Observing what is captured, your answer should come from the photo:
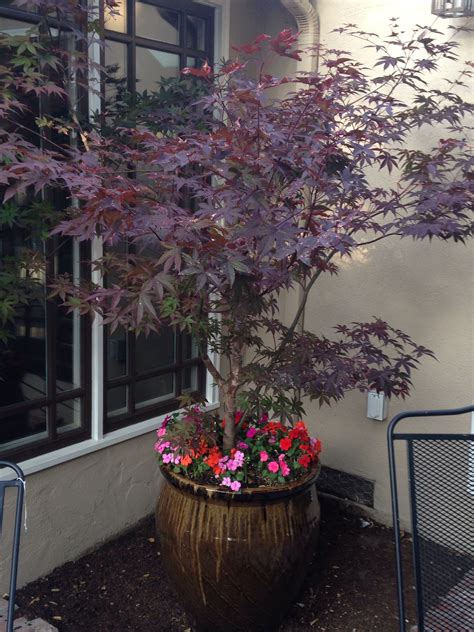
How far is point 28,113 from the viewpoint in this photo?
293 centimetres

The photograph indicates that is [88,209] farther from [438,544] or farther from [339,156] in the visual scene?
[438,544]

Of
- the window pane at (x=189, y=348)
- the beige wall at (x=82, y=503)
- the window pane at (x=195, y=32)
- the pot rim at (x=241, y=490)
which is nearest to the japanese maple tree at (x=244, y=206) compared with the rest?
the pot rim at (x=241, y=490)

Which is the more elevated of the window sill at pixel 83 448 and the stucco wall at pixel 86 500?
the window sill at pixel 83 448

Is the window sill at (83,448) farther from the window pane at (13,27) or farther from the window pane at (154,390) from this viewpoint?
the window pane at (13,27)

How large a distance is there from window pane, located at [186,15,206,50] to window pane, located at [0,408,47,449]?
211 centimetres

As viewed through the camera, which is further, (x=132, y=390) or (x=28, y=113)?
(x=132, y=390)

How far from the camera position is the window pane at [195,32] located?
363cm

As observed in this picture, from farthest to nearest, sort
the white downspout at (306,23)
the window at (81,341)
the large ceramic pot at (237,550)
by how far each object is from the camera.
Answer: the white downspout at (306,23)
the window at (81,341)
the large ceramic pot at (237,550)

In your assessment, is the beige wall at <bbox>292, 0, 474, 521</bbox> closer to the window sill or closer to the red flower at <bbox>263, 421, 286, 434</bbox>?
the red flower at <bbox>263, 421, 286, 434</bbox>

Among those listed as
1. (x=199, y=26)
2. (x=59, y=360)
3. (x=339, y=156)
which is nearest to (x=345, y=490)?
(x=59, y=360)

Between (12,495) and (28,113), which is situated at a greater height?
(28,113)

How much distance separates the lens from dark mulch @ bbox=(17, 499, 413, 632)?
9.46 ft

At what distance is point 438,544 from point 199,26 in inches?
A: 117

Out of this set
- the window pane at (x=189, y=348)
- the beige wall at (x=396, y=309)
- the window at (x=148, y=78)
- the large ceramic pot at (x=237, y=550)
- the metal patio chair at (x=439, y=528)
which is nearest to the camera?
the metal patio chair at (x=439, y=528)
